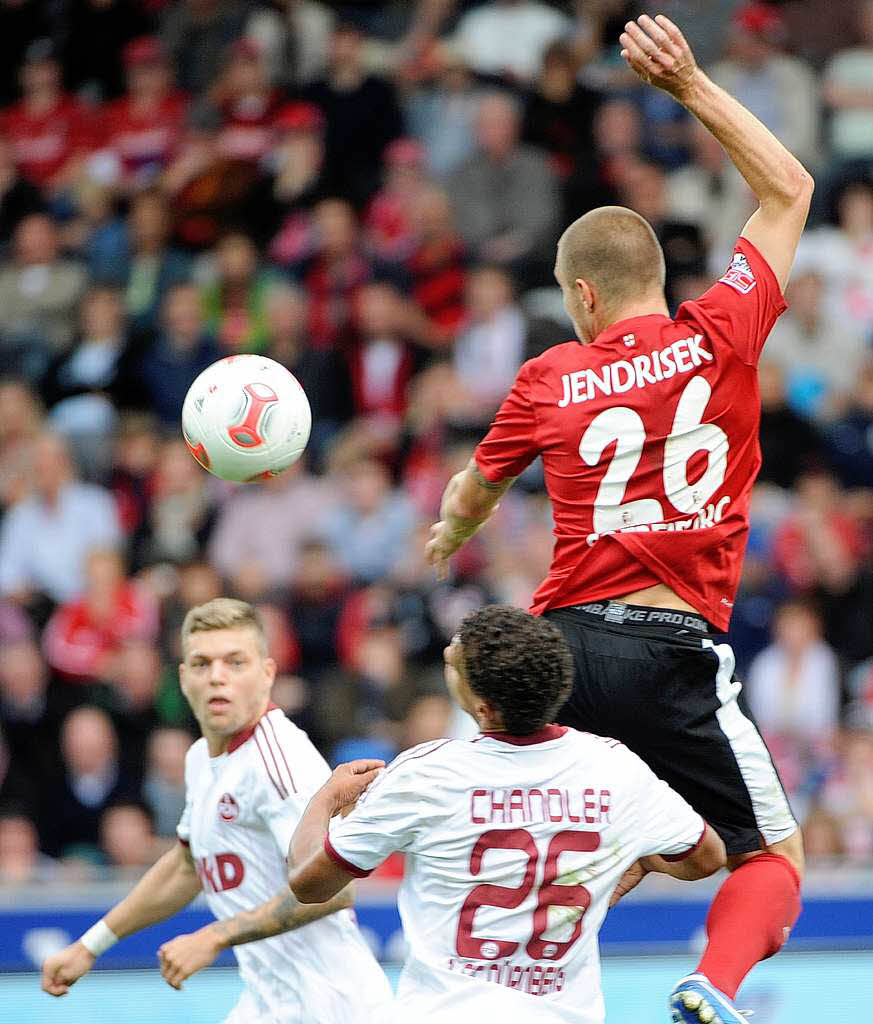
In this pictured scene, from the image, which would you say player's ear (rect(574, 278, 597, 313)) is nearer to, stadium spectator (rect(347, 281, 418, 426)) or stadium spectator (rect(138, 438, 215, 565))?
stadium spectator (rect(138, 438, 215, 565))

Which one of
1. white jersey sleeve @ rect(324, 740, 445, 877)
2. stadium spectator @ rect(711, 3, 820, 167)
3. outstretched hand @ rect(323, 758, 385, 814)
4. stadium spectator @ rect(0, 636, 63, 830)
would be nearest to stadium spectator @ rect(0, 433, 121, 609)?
stadium spectator @ rect(0, 636, 63, 830)

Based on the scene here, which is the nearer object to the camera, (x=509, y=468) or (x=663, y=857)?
(x=663, y=857)

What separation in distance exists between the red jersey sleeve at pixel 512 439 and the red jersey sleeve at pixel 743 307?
1.65 feet

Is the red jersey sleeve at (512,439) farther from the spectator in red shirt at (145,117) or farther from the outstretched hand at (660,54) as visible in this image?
the spectator in red shirt at (145,117)

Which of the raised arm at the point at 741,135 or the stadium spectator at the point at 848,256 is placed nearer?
the raised arm at the point at 741,135

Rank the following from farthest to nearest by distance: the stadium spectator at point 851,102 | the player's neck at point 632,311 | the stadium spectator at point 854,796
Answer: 1. the stadium spectator at point 851,102
2. the stadium spectator at point 854,796
3. the player's neck at point 632,311

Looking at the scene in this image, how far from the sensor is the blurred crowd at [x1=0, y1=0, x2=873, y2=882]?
10.3 metres

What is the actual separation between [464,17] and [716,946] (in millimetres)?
10211

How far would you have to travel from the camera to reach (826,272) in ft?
39.2

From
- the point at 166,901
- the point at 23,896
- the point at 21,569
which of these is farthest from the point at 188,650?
the point at 21,569

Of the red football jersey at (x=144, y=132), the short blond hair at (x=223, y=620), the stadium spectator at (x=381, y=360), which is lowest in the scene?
the short blond hair at (x=223, y=620)

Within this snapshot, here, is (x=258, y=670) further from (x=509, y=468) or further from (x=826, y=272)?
(x=826, y=272)

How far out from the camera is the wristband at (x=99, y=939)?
6.13 metres

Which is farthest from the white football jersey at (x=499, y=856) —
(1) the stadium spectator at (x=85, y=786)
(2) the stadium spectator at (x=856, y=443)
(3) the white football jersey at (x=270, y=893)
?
(2) the stadium spectator at (x=856, y=443)
